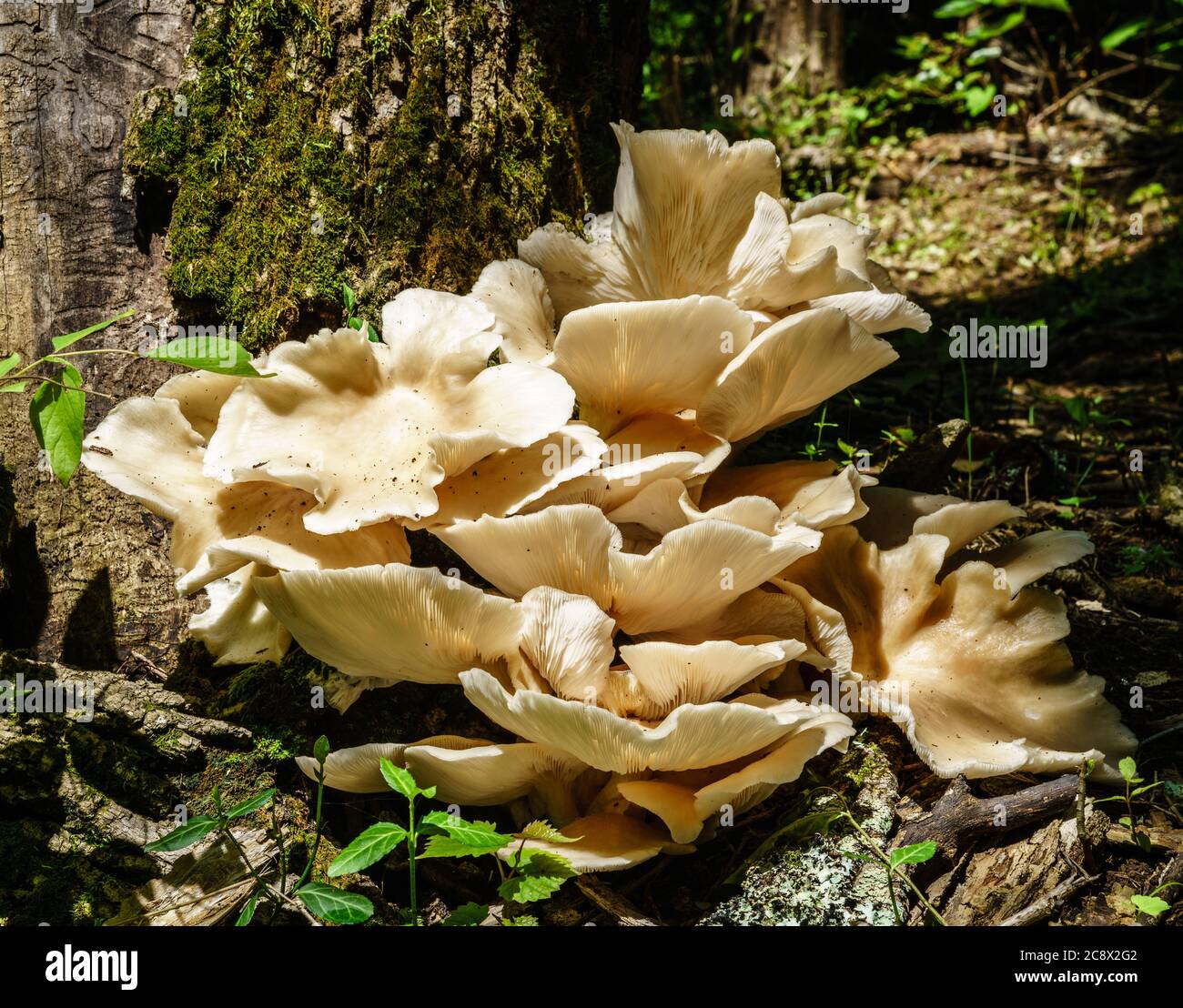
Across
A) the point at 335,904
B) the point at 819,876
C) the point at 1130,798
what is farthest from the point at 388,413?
the point at 1130,798

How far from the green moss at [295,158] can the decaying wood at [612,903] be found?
1837 millimetres

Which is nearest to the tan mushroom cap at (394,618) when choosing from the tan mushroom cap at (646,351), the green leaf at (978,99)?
the tan mushroom cap at (646,351)

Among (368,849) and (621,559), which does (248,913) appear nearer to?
(368,849)

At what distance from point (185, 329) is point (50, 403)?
0.65 metres

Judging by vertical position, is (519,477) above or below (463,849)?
above

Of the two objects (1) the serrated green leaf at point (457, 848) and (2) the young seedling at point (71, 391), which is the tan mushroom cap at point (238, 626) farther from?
(1) the serrated green leaf at point (457, 848)

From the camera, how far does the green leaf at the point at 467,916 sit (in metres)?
2.44

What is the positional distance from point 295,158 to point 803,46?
10.8 metres

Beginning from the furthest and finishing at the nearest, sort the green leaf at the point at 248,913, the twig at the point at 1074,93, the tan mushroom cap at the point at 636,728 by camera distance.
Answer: the twig at the point at 1074,93 → the green leaf at the point at 248,913 → the tan mushroom cap at the point at 636,728

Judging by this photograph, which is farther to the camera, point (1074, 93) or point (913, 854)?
point (1074, 93)

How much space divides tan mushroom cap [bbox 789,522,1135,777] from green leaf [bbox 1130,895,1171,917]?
1.21 feet

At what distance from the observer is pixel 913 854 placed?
8.19 feet

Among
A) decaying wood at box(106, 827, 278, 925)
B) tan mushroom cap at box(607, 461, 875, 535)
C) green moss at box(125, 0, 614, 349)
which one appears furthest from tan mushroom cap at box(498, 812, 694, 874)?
green moss at box(125, 0, 614, 349)

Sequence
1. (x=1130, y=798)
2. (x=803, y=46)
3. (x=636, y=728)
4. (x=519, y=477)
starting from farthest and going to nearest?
1. (x=803, y=46)
2. (x=1130, y=798)
3. (x=519, y=477)
4. (x=636, y=728)
